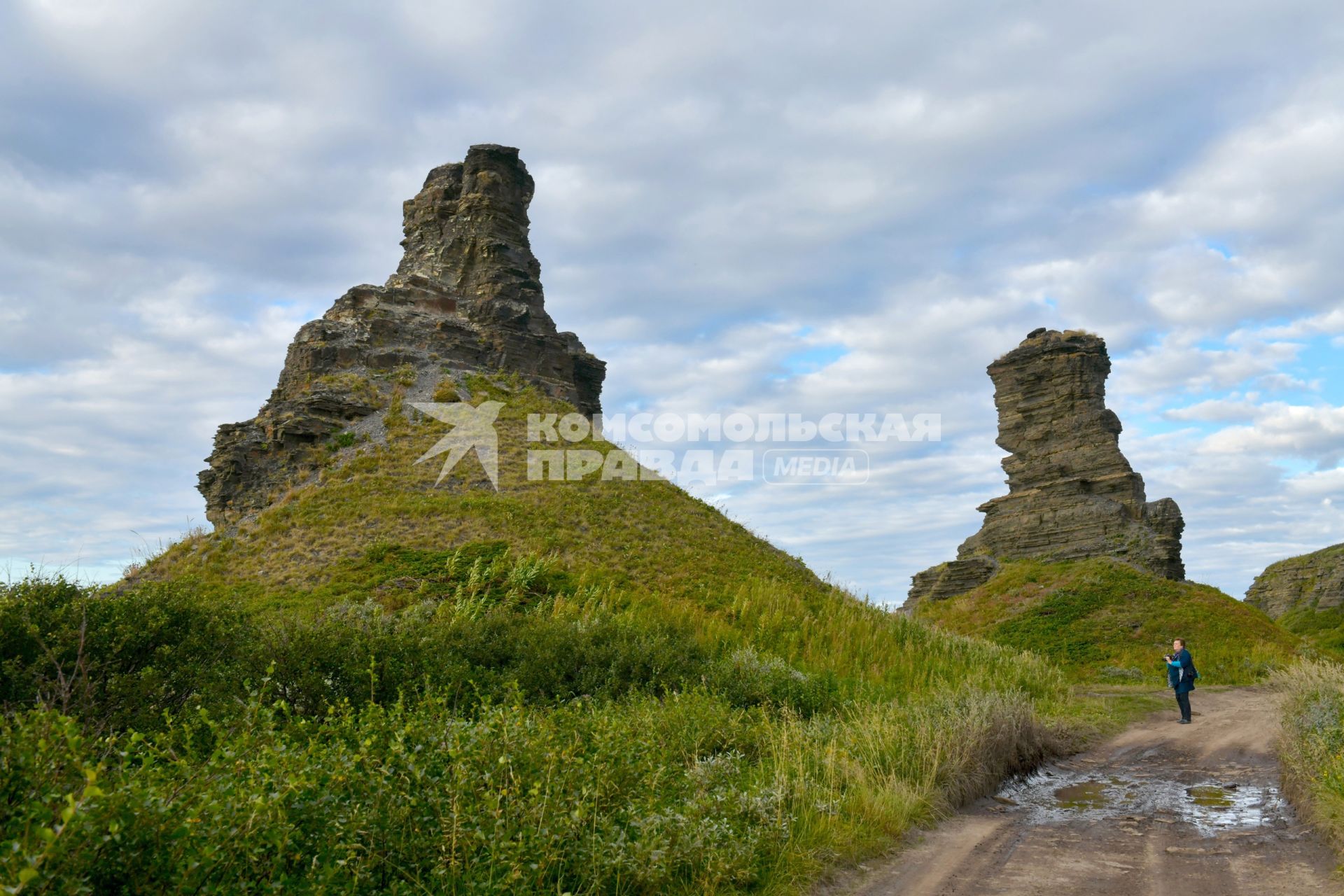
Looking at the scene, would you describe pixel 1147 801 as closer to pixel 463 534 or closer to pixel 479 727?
pixel 479 727

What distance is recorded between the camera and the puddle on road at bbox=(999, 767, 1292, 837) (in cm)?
886

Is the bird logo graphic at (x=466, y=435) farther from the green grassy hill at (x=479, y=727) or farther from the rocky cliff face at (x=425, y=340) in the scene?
the green grassy hill at (x=479, y=727)

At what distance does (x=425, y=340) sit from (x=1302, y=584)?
5613 centimetres

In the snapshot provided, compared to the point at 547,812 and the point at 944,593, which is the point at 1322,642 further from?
the point at 547,812

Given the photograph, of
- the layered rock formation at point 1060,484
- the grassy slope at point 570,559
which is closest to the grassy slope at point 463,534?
the grassy slope at point 570,559

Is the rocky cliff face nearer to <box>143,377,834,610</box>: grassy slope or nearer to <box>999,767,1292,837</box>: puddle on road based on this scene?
<box>143,377,834,610</box>: grassy slope

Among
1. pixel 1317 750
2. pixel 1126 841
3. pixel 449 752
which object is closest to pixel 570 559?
pixel 1126 841

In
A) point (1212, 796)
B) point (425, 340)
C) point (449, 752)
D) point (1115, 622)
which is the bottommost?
point (1212, 796)

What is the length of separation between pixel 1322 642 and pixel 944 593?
1679 centimetres

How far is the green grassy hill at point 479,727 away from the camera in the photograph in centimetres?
418

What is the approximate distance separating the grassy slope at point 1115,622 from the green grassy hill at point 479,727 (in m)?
13.9

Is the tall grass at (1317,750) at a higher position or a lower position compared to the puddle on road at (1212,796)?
higher

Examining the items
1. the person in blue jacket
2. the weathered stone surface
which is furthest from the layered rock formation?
the person in blue jacket

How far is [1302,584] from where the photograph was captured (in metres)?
53.9
